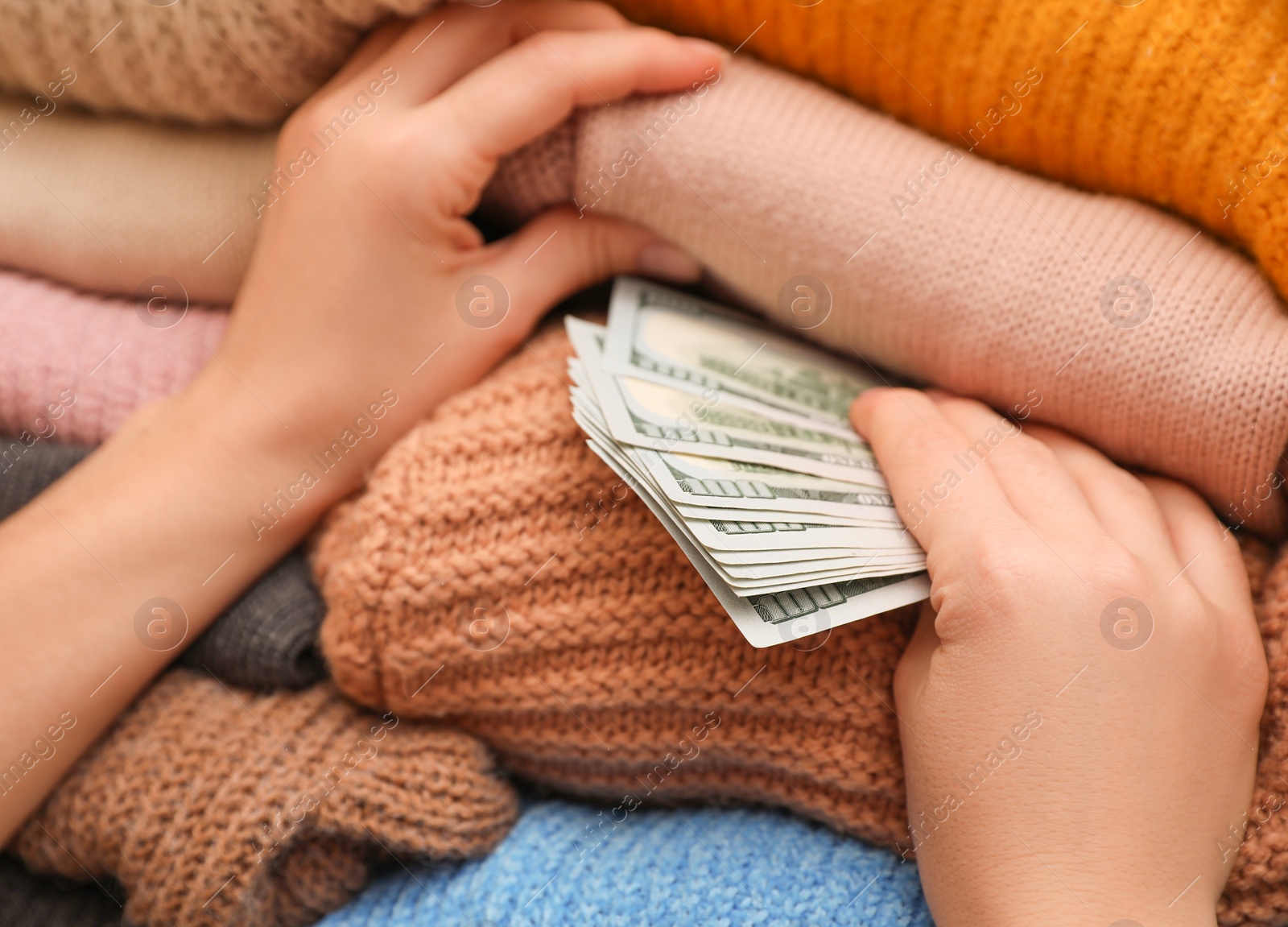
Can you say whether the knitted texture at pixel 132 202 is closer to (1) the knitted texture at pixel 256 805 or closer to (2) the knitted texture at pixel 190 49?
(2) the knitted texture at pixel 190 49

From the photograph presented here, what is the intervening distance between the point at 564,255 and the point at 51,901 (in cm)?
66

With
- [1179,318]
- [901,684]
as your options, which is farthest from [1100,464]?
[901,684]

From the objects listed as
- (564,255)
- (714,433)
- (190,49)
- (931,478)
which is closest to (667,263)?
(564,255)

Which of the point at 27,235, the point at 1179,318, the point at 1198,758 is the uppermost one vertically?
the point at 27,235

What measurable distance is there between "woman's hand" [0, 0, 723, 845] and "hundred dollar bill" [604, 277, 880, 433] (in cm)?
10

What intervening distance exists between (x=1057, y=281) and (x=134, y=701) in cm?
77

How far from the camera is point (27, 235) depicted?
2.73 feet

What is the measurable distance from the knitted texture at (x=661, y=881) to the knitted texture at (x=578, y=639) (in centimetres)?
3

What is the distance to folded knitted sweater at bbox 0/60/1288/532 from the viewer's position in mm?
615

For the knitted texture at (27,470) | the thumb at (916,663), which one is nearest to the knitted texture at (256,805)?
the knitted texture at (27,470)

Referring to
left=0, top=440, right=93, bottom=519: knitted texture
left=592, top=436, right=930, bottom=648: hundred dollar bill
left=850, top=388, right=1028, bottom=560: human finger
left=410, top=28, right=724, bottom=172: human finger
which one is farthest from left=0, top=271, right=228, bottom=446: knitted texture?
left=850, top=388, right=1028, bottom=560: human finger

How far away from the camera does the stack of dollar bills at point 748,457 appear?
1.87 ft

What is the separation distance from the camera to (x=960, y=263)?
0.66m

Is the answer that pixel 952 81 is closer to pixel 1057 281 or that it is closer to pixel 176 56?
pixel 1057 281
